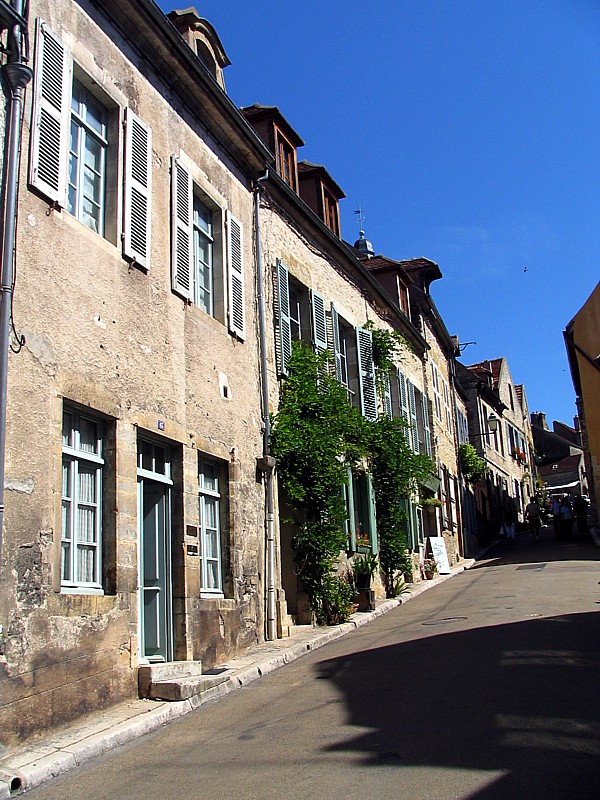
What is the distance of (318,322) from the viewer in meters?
13.5

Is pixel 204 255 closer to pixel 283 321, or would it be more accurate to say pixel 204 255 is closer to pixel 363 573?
pixel 283 321

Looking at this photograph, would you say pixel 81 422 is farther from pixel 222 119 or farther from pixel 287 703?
pixel 222 119

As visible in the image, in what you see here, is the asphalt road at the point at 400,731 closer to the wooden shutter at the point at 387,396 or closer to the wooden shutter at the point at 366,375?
the wooden shutter at the point at 366,375

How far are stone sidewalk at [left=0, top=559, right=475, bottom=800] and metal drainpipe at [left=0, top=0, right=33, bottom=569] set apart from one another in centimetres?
238

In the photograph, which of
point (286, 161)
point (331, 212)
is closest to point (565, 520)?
point (331, 212)

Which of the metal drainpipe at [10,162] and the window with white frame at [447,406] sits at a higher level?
the window with white frame at [447,406]

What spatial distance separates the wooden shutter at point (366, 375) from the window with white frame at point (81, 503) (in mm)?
8562

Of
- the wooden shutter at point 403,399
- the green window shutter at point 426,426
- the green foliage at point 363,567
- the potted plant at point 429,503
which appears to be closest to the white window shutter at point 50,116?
the green foliage at point 363,567

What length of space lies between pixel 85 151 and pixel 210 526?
4.19 m

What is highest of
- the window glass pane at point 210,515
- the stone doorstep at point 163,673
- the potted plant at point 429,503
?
the potted plant at point 429,503

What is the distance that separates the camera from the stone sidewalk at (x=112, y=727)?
16.1 ft

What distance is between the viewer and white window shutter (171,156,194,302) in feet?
28.8

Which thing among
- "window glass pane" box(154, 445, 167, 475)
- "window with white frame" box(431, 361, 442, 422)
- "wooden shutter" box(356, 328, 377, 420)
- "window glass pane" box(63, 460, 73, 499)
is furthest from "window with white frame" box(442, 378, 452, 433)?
"window glass pane" box(63, 460, 73, 499)

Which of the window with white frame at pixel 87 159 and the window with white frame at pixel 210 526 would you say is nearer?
the window with white frame at pixel 87 159
